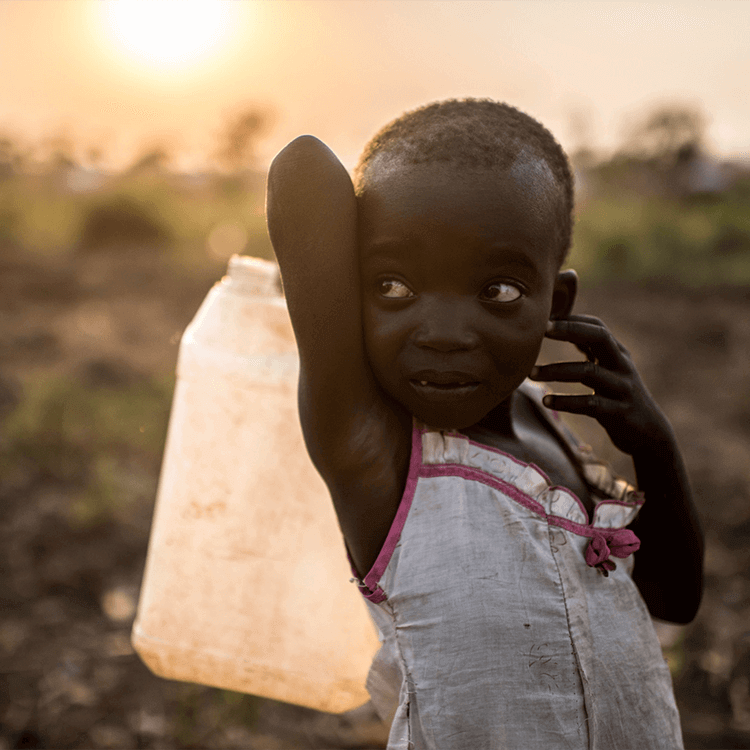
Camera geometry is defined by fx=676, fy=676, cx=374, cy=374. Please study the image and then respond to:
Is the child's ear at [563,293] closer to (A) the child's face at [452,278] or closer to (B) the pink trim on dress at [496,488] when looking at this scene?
(A) the child's face at [452,278]

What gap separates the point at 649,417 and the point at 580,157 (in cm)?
1052

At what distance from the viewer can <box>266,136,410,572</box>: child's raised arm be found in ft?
3.15

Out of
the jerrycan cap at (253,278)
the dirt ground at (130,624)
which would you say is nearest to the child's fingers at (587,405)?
the jerrycan cap at (253,278)

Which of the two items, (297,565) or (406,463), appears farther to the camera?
(297,565)

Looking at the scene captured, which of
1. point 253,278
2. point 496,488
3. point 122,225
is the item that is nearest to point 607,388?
point 496,488

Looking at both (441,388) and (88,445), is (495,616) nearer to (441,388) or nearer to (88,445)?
(441,388)

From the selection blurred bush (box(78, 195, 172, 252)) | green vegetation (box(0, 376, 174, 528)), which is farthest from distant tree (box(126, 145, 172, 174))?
green vegetation (box(0, 376, 174, 528))

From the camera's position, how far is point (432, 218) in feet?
3.15

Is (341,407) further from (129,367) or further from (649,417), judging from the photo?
(129,367)

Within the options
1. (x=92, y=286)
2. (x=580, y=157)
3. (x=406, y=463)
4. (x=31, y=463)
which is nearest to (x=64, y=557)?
(x=31, y=463)

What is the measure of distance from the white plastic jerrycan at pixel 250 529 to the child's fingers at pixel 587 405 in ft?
1.85

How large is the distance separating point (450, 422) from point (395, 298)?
0.21 metres

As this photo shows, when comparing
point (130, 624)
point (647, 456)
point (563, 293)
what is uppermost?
point (563, 293)

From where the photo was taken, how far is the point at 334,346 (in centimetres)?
100
